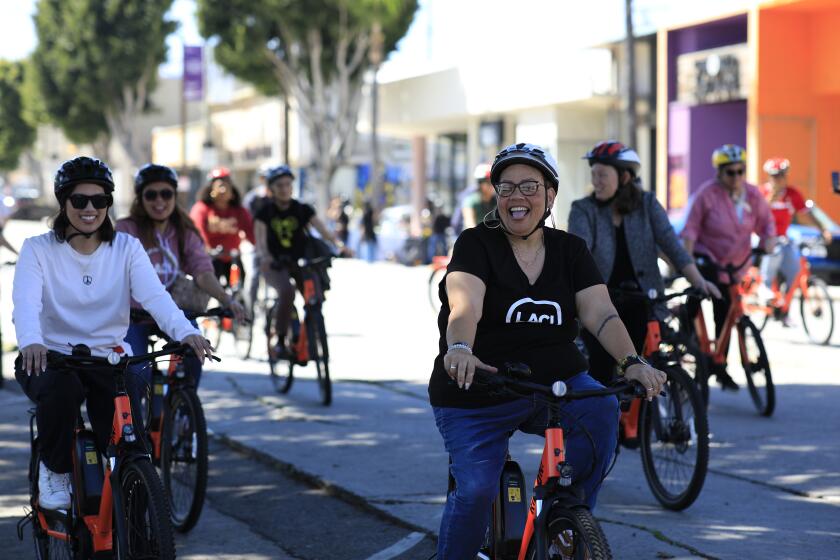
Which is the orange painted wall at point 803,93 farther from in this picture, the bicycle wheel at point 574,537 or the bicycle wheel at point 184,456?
the bicycle wheel at point 574,537

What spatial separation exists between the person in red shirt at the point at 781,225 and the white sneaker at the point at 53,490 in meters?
10.2

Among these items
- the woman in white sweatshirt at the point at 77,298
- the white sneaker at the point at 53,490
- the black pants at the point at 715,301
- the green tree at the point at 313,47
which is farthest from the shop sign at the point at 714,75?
the white sneaker at the point at 53,490

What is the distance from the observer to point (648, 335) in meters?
7.48

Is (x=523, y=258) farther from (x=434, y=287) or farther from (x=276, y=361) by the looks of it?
(x=434, y=287)

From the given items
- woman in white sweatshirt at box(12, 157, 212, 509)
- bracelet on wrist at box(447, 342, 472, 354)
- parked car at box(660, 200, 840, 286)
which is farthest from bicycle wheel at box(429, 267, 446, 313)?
bracelet on wrist at box(447, 342, 472, 354)

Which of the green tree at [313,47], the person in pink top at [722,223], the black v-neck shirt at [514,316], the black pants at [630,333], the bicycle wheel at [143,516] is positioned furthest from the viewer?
the green tree at [313,47]

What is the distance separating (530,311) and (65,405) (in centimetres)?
Answer: 194

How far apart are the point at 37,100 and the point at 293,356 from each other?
55.9m

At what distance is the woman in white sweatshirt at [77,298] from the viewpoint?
5195 mm

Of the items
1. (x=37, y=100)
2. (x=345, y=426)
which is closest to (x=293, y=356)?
(x=345, y=426)

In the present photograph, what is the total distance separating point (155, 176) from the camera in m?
7.43

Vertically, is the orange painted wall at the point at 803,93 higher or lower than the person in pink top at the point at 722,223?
higher

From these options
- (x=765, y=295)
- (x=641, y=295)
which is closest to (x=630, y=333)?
(x=641, y=295)

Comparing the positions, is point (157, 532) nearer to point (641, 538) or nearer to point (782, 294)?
point (641, 538)
